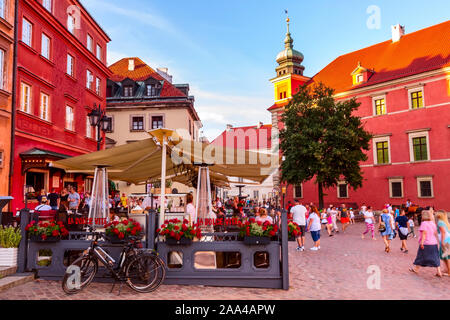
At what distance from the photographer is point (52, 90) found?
19531 millimetres

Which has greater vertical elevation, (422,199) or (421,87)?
(421,87)

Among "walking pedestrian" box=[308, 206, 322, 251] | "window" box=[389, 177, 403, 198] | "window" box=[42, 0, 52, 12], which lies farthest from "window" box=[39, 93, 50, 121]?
"window" box=[389, 177, 403, 198]

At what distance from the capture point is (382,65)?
4150cm

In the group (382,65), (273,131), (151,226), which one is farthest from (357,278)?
(273,131)

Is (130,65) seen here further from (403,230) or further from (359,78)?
(403,230)

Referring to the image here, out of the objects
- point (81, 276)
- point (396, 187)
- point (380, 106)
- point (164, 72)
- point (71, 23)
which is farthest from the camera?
point (164, 72)

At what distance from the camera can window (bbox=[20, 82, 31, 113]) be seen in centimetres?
1705

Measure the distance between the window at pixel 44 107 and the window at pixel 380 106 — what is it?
1255 inches

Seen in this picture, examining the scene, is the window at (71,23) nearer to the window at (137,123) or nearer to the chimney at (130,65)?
the window at (137,123)

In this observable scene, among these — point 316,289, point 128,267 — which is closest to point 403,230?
point 316,289

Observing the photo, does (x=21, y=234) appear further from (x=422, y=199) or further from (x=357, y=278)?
(x=422, y=199)

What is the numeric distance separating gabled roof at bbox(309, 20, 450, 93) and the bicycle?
1380 inches

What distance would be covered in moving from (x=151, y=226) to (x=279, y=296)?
9.65 ft

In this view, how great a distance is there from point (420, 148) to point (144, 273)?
34718 millimetres
